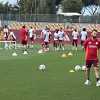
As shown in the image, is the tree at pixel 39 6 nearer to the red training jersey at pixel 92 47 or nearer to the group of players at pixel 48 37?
the group of players at pixel 48 37

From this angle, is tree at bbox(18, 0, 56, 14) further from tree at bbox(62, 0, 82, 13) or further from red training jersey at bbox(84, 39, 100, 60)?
red training jersey at bbox(84, 39, 100, 60)

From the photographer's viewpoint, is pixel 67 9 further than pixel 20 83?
Yes

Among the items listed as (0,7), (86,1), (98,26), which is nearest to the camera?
(98,26)

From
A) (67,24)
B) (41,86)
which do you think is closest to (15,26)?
(67,24)

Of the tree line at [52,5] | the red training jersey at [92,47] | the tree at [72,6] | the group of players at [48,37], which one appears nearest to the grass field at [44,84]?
the red training jersey at [92,47]

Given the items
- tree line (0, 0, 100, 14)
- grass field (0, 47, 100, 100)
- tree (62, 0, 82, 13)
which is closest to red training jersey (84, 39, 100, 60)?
grass field (0, 47, 100, 100)

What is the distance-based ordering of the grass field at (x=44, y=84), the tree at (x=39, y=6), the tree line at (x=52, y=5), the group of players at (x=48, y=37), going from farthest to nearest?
the tree line at (x=52, y=5) < the tree at (x=39, y=6) < the group of players at (x=48, y=37) < the grass field at (x=44, y=84)

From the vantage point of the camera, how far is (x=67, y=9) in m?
99.8

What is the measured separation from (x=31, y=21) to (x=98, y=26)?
1198 cm

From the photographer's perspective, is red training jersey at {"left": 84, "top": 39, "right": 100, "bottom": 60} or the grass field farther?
red training jersey at {"left": 84, "top": 39, "right": 100, "bottom": 60}

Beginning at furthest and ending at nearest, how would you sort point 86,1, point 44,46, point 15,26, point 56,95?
point 86,1 → point 15,26 → point 44,46 → point 56,95

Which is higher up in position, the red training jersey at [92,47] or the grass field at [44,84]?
the red training jersey at [92,47]

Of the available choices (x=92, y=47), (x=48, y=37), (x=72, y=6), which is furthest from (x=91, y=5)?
(x=92, y=47)

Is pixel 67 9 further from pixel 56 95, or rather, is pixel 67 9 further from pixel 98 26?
pixel 56 95
